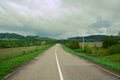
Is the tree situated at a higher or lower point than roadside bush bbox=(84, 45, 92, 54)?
higher

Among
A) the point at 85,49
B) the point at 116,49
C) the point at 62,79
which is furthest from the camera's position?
the point at 85,49

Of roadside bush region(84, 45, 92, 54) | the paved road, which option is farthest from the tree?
the paved road

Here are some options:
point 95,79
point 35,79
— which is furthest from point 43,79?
point 95,79

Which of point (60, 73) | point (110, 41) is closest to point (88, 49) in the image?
point (110, 41)

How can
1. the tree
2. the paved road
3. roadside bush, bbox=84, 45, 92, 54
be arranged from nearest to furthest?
the paved road
roadside bush, bbox=84, 45, 92, 54
the tree

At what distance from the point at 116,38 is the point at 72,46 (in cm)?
2045

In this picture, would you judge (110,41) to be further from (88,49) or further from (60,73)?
(60,73)

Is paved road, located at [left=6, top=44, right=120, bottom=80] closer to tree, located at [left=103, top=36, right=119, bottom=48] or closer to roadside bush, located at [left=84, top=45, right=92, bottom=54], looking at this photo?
roadside bush, located at [left=84, top=45, right=92, bottom=54]

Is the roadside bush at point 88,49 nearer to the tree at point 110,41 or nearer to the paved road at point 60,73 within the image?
the tree at point 110,41

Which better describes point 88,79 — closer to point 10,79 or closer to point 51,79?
point 51,79

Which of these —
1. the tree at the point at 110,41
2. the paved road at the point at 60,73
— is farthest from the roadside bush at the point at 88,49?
the paved road at the point at 60,73

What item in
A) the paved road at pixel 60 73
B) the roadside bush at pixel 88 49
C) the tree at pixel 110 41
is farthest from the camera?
the tree at pixel 110 41

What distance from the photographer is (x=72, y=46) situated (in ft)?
282

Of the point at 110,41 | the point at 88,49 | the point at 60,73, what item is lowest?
the point at 88,49
